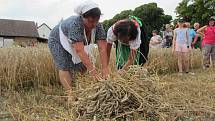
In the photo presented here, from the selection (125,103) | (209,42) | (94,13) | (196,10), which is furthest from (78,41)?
(196,10)

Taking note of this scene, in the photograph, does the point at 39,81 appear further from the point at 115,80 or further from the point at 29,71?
the point at 115,80

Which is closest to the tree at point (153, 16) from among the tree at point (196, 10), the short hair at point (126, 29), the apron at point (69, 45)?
the tree at point (196, 10)

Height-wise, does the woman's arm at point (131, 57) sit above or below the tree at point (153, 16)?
below

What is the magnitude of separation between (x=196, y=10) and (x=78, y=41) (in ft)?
120

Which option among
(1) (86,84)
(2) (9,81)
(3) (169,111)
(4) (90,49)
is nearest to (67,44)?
(4) (90,49)

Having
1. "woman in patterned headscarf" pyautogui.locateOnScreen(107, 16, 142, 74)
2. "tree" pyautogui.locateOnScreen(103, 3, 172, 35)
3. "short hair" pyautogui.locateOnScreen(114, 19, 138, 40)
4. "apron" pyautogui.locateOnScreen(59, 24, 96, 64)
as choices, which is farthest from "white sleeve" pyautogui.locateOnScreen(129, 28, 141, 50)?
"tree" pyautogui.locateOnScreen(103, 3, 172, 35)

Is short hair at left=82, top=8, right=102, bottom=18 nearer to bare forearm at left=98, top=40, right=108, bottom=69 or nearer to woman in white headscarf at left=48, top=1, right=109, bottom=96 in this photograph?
woman in white headscarf at left=48, top=1, right=109, bottom=96

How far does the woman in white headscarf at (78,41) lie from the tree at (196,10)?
33617 millimetres

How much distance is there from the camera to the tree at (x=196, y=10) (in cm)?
3703

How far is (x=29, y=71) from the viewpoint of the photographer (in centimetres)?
712

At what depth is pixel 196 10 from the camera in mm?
39188

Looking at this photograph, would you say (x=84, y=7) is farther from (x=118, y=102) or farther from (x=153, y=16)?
(x=153, y=16)

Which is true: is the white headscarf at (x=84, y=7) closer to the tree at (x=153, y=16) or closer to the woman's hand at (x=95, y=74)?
the woman's hand at (x=95, y=74)

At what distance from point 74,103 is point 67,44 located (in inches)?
29.5
